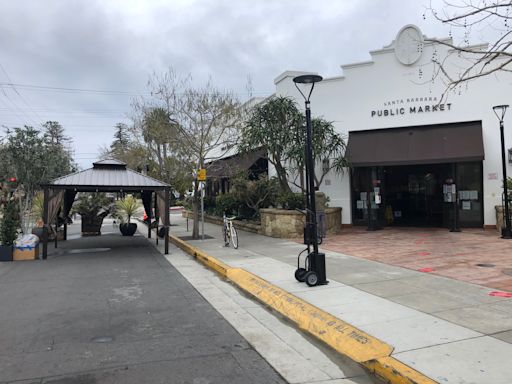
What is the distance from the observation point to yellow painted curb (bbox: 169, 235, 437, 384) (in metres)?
4.20

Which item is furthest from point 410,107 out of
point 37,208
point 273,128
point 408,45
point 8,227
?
point 37,208

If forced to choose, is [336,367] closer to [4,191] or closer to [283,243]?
[283,243]

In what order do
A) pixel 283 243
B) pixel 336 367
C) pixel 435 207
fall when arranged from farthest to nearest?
pixel 435 207 < pixel 283 243 < pixel 336 367

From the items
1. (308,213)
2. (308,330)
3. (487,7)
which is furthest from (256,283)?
(487,7)

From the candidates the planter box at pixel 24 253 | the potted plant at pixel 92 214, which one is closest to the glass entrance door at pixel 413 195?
the potted plant at pixel 92 214

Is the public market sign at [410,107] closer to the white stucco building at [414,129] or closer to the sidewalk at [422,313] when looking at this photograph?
the white stucco building at [414,129]

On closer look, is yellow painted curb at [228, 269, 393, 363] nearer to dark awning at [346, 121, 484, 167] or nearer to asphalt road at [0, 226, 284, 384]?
asphalt road at [0, 226, 284, 384]

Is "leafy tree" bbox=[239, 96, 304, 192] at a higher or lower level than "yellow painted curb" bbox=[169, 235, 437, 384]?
higher

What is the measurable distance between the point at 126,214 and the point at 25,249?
8856mm

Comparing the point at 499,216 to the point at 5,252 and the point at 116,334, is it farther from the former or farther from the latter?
the point at 5,252

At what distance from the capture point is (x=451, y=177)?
1670cm

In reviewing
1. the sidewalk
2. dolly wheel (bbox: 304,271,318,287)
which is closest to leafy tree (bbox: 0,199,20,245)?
the sidewalk

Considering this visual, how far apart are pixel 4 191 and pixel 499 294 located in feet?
52.6

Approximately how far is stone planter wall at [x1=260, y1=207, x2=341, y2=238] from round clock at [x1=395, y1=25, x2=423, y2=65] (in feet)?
21.4
